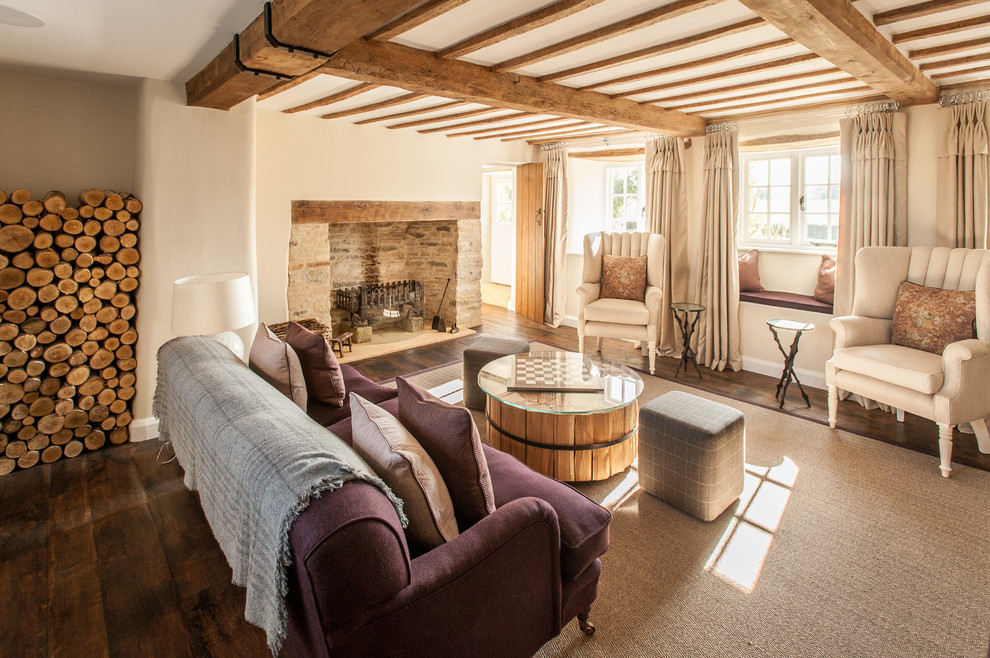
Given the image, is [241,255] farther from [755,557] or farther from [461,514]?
[755,557]

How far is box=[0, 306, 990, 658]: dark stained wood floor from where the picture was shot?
78.1 inches

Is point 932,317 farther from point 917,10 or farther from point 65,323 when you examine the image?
point 65,323

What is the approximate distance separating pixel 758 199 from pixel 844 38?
3.25 meters

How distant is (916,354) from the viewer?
137 inches

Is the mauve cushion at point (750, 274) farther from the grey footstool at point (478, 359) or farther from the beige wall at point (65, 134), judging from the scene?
the beige wall at point (65, 134)

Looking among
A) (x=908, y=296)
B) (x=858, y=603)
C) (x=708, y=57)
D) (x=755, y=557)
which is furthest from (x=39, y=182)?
(x=908, y=296)

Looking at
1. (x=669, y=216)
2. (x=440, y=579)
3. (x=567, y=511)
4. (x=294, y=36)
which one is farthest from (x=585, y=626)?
(x=669, y=216)

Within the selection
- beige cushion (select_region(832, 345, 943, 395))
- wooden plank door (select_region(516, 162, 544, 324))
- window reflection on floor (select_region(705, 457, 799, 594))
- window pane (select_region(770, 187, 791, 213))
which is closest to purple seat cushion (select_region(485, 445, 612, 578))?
window reflection on floor (select_region(705, 457, 799, 594))

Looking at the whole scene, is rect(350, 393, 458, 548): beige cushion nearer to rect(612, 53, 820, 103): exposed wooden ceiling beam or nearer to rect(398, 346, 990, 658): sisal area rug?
rect(398, 346, 990, 658): sisal area rug

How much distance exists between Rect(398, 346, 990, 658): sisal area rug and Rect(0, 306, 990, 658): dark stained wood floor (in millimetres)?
607

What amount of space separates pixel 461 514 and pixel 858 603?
5.28ft

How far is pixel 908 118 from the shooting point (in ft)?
13.5

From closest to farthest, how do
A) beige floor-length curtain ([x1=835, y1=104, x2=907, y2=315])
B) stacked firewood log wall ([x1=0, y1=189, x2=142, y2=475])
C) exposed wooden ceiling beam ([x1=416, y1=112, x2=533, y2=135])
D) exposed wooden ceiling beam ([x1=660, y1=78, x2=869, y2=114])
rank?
stacked firewood log wall ([x1=0, y1=189, x2=142, y2=475]), exposed wooden ceiling beam ([x1=660, y1=78, x2=869, y2=114]), beige floor-length curtain ([x1=835, y1=104, x2=907, y2=315]), exposed wooden ceiling beam ([x1=416, y1=112, x2=533, y2=135])

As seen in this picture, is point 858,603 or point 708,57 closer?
point 858,603
